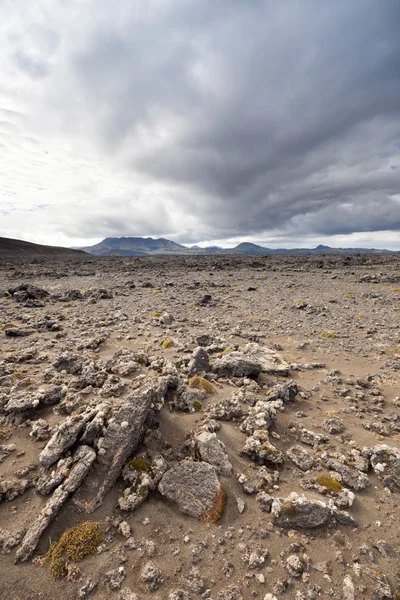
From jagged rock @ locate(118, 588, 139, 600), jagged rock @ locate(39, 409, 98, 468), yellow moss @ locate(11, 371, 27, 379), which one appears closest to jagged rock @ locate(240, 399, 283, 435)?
jagged rock @ locate(118, 588, 139, 600)

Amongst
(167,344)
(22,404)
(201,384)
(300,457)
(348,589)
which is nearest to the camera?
(348,589)

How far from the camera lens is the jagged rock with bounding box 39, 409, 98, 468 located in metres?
6.50

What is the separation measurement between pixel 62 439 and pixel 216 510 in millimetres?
3821

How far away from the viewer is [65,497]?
5.85m

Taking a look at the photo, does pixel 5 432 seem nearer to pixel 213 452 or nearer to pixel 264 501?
pixel 213 452

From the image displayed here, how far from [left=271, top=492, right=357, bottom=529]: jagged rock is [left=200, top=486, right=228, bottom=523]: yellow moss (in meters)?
1.01

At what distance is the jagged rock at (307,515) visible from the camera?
5.60m

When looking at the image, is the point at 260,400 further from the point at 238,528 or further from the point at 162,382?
the point at 238,528

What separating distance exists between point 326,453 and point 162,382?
4852 mm

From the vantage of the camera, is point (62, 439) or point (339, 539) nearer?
point (339, 539)

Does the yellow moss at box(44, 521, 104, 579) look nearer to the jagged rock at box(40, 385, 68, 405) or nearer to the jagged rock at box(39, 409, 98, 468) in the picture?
the jagged rock at box(39, 409, 98, 468)

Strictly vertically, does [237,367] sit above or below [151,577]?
above

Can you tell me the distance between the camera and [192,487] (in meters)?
6.21

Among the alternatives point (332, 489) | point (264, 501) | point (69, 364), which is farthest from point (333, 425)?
point (69, 364)
